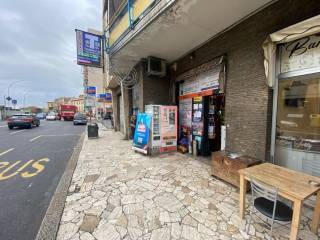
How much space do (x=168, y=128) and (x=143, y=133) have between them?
3.30 feet

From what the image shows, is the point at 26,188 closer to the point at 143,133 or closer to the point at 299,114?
the point at 143,133

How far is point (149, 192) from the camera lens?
3268 mm

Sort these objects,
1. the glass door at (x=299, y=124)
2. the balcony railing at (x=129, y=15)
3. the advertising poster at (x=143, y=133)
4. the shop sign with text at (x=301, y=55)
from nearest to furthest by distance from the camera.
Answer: the shop sign with text at (x=301, y=55) → the glass door at (x=299, y=124) → the balcony railing at (x=129, y=15) → the advertising poster at (x=143, y=133)

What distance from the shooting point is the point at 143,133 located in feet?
19.2

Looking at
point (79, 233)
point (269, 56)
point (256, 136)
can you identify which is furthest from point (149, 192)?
point (269, 56)

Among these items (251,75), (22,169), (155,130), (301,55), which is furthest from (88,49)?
(301,55)

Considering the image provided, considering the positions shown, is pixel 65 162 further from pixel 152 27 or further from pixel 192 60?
pixel 192 60

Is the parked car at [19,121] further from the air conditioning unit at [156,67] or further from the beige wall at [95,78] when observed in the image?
the air conditioning unit at [156,67]

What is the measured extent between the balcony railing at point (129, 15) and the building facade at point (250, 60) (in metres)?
0.03

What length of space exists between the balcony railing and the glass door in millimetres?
3494

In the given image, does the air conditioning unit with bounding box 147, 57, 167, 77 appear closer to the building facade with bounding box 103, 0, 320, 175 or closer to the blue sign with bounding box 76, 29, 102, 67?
the building facade with bounding box 103, 0, 320, 175

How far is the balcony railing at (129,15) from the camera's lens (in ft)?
12.5

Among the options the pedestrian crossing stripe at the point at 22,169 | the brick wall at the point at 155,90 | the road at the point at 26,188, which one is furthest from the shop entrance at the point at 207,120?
the pedestrian crossing stripe at the point at 22,169

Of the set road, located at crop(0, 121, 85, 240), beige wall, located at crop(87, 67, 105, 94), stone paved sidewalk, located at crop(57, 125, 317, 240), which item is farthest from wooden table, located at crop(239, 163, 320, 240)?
beige wall, located at crop(87, 67, 105, 94)
